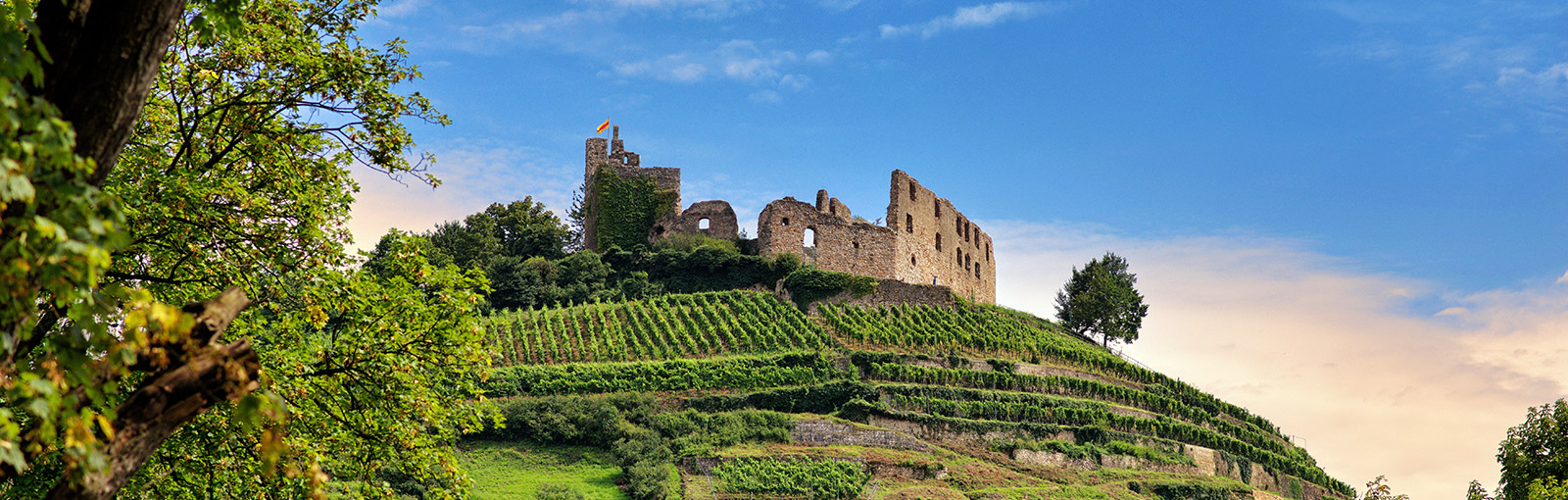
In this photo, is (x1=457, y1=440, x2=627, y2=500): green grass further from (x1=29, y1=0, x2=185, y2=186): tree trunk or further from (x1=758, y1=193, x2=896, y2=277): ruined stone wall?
(x1=29, y1=0, x2=185, y2=186): tree trunk

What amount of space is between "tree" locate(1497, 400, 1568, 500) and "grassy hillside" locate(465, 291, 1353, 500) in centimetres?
1150

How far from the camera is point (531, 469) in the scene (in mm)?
32375

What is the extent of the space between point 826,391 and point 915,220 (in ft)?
69.5

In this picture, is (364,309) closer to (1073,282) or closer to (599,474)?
(599,474)

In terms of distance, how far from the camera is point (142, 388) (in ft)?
18.5

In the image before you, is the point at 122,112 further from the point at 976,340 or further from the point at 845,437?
the point at 976,340

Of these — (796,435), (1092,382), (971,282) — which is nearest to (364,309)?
(796,435)

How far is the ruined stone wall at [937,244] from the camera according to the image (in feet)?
183

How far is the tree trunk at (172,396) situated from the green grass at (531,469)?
24.2 m

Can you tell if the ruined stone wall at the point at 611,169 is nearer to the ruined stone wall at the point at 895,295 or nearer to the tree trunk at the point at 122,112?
the ruined stone wall at the point at 895,295

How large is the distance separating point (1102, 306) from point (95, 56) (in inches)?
2362

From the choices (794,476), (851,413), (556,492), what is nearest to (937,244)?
(851,413)

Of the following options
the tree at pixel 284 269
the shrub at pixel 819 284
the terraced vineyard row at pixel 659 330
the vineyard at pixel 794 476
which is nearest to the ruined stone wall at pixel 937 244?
the shrub at pixel 819 284

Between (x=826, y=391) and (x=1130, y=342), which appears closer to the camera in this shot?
(x=826, y=391)
